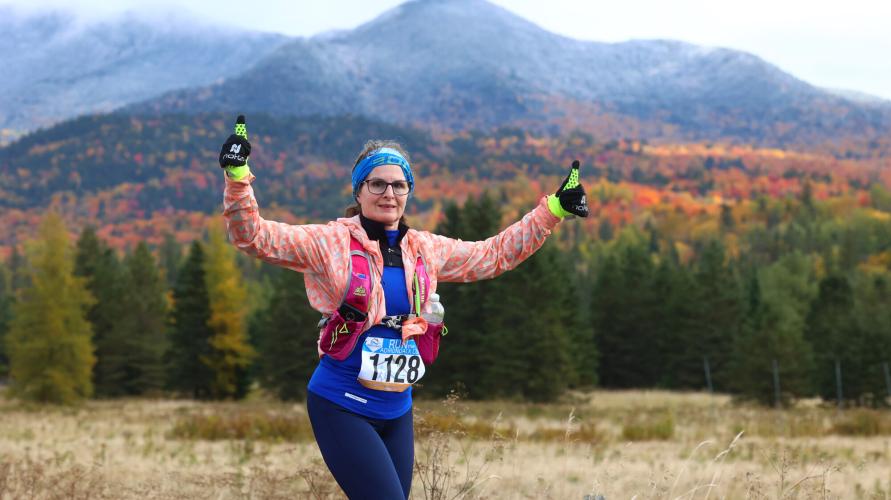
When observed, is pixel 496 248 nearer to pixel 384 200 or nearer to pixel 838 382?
pixel 384 200

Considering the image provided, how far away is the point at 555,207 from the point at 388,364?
115 cm

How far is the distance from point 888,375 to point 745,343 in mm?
5400

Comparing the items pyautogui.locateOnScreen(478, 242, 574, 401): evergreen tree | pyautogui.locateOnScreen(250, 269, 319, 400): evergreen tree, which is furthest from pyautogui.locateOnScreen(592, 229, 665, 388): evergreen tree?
pyautogui.locateOnScreen(250, 269, 319, 400): evergreen tree

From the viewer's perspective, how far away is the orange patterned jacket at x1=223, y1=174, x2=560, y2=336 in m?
3.93

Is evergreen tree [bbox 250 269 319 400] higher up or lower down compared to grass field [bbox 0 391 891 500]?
lower down

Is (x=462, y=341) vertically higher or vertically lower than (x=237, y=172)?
lower

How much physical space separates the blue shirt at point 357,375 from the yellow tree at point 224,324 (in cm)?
3834

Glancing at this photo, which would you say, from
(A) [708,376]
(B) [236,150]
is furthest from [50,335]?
(B) [236,150]

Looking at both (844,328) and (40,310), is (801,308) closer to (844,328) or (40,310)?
(844,328)

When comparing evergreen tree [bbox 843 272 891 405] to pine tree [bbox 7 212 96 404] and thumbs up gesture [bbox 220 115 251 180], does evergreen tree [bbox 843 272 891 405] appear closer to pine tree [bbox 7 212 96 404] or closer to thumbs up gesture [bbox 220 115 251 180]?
pine tree [bbox 7 212 96 404]

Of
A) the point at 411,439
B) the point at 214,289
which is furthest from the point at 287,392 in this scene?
the point at 411,439

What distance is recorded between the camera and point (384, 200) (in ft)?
14.3

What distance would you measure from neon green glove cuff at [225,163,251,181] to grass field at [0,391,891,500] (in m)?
2.00

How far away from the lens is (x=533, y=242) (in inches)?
185
